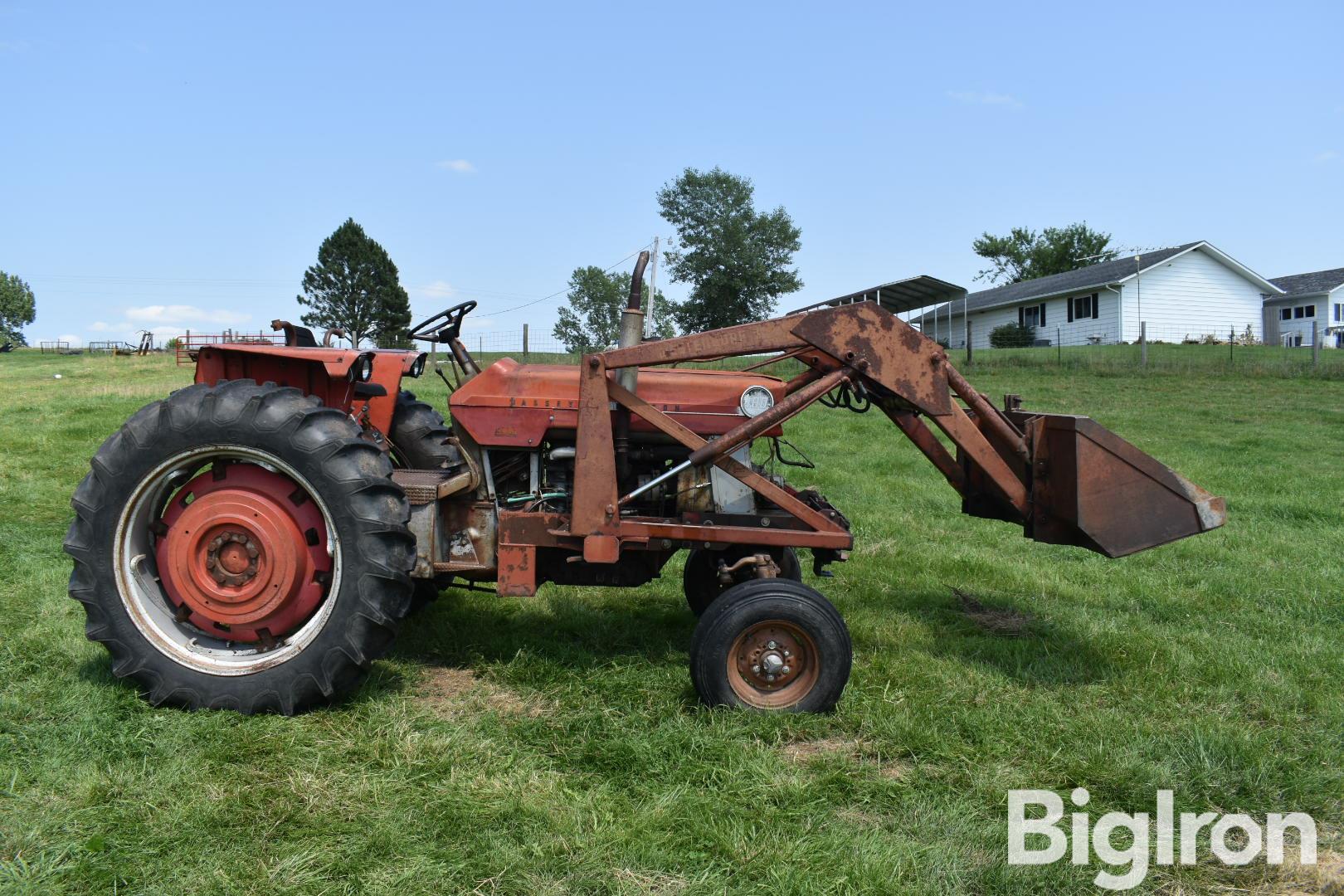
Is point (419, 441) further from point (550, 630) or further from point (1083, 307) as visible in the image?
point (1083, 307)

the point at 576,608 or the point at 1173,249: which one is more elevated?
the point at 1173,249

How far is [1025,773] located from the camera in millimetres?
3516

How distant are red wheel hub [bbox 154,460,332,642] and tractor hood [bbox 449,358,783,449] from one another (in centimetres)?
89

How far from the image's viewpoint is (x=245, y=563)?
407 cm

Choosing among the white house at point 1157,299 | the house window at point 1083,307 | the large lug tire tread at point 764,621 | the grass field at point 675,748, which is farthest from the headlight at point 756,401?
the house window at point 1083,307

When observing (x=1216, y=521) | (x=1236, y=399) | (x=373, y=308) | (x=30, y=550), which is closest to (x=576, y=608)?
(x=1216, y=521)

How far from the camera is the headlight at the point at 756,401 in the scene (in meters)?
4.37

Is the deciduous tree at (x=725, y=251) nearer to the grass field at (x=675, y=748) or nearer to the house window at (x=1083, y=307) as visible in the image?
the house window at (x=1083, y=307)

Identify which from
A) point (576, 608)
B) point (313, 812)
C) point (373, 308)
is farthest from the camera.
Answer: point (373, 308)

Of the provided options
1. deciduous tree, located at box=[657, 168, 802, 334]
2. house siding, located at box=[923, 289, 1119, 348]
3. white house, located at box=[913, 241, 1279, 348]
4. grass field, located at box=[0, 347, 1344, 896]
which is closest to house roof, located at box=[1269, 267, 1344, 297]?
white house, located at box=[913, 241, 1279, 348]

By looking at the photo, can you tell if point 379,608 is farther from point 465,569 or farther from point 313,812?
point 313,812

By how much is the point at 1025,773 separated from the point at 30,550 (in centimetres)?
638

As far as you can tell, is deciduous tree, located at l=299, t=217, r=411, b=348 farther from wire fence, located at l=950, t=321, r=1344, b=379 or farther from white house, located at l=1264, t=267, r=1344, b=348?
white house, located at l=1264, t=267, r=1344, b=348

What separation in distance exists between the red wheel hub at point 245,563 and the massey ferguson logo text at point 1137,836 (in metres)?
3.03
